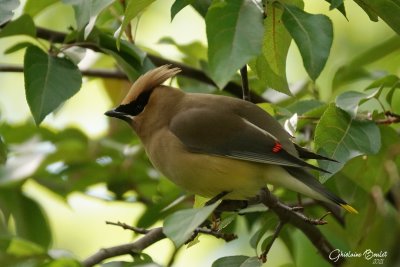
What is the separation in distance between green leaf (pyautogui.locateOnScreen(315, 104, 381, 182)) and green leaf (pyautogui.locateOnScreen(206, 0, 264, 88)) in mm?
621

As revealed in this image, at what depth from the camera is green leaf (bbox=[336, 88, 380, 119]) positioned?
3.22 metres

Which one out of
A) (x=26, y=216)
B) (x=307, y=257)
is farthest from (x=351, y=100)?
(x=26, y=216)

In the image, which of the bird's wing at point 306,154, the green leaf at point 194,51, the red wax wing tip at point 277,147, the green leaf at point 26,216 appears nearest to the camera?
the bird's wing at point 306,154

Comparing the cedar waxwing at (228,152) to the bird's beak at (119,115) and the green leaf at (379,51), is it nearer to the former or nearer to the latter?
the bird's beak at (119,115)

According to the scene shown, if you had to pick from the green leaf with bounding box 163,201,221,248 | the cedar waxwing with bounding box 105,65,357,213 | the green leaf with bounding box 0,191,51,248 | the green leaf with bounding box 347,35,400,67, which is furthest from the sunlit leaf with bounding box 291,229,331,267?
the green leaf with bounding box 163,201,221,248

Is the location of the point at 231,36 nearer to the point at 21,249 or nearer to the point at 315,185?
the point at 315,185

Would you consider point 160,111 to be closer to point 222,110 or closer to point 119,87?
point 222,110

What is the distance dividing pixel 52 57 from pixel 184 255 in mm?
3211

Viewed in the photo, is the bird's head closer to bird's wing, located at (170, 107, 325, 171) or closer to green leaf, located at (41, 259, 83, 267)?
bird's wing, located at (170, 107, 325, 171)

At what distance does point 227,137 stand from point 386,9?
775mm

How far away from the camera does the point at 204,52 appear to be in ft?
14.3

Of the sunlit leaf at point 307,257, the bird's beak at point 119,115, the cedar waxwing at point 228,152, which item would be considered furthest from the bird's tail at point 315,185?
the sunlit leaf at point 307,257

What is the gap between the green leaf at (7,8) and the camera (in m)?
3.06

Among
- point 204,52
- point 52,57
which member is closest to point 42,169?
point 204,52
